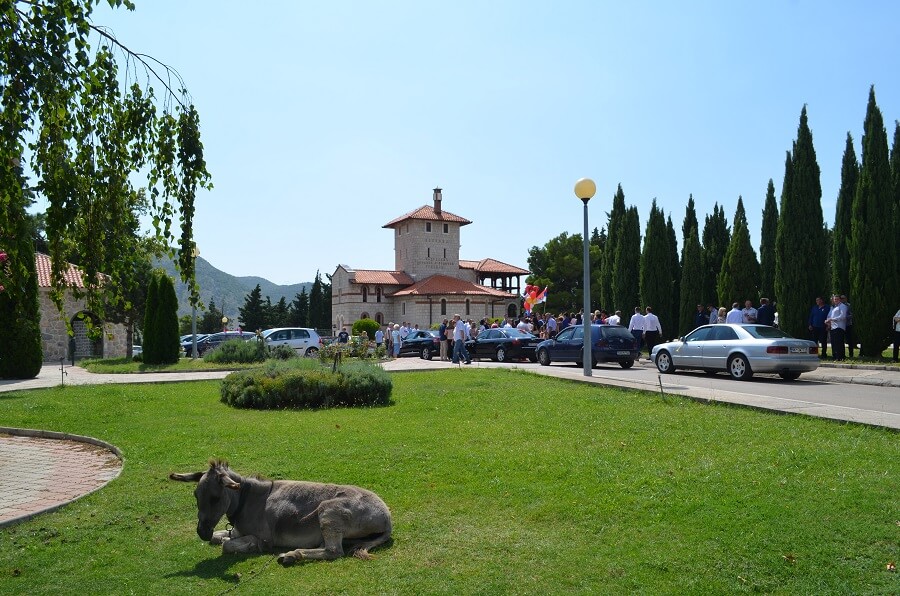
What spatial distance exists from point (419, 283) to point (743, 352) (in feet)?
194

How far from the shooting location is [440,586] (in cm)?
468

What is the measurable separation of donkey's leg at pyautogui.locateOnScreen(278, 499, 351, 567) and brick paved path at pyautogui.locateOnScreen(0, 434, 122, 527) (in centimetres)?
282

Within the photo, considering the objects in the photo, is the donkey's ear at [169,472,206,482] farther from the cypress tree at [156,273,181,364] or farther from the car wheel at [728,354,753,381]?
the cypress tree at [156,273,181,364]

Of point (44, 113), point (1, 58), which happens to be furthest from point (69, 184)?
point (1, 58)

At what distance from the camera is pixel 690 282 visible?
36.2 m

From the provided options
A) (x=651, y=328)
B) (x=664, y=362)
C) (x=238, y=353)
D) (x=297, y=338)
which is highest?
(x=651, y=328)

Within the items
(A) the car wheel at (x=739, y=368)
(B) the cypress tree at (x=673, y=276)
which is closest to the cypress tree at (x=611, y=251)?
(B) the cypress tree at (x=673, y=276)

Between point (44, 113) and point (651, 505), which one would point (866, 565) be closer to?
point (651, 505)

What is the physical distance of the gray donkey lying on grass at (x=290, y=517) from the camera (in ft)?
17.8

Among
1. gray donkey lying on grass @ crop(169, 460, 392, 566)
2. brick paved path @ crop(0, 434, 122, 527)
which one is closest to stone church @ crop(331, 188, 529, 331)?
brick paved path @ crop(0, 434, 122, 527)

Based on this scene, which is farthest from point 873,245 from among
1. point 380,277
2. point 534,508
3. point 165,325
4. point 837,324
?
point 380,277

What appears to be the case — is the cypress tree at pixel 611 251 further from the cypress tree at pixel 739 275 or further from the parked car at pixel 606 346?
the parked car at pixel 606 346

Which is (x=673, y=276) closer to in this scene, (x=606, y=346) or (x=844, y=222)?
(x=844, y=222)

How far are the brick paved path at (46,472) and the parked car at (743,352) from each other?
47.7 feet
